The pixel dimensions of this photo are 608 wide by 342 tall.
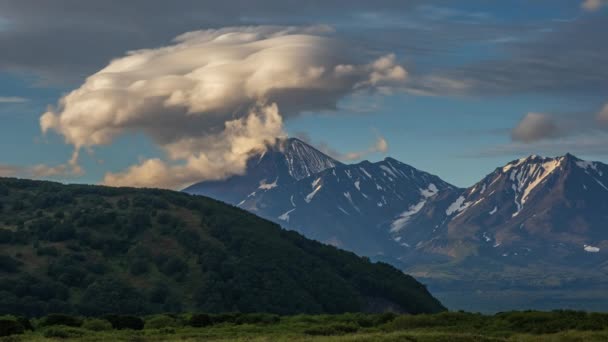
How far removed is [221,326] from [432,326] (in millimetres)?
26305

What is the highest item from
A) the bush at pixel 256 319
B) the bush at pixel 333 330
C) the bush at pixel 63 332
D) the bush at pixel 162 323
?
the bush at pixel 256 319

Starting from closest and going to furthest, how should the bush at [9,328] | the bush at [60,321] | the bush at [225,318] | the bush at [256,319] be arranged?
the bush at [9,328] → the bush at [60,321] → the bush at [256,319] → the bush at [225,318]

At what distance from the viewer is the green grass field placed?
8119cm

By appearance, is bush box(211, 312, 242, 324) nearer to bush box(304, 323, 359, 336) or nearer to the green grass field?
the green grass field

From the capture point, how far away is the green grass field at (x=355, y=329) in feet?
266

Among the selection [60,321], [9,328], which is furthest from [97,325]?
[9,328]

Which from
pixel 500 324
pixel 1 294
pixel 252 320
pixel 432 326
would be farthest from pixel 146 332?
pixel 1 294

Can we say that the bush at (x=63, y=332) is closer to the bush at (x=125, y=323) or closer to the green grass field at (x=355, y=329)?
the green grass field at (x=355, y=329)

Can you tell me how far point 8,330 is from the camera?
8906cm

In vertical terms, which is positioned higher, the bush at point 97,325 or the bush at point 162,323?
the bush at point 162,323

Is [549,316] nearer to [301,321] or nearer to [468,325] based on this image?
[468,325]

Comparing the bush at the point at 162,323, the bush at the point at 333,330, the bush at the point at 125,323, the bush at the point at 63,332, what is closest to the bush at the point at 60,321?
the bush at the point at 125,323

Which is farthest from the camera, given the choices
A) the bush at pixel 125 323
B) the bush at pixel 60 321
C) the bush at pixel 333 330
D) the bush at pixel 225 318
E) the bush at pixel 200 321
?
the bush at pixel 225 318

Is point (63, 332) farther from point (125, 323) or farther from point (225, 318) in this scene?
point (225, 318)
